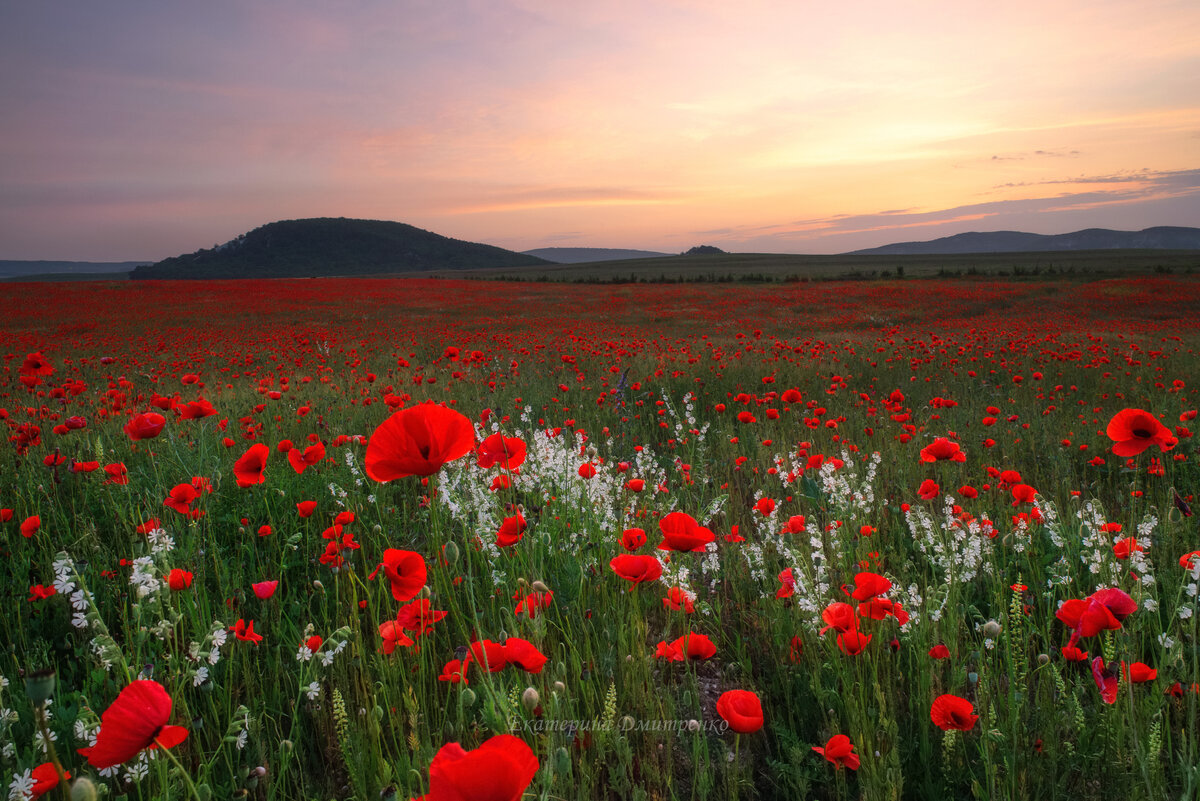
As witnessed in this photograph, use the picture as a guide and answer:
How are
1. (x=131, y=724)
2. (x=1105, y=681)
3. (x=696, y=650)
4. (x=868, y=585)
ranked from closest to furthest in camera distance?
(x=131, y=724)
(x=1105, y=681)
(x=696, y=650)
(x=868, y=585)

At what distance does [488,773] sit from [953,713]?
1238 millimetres

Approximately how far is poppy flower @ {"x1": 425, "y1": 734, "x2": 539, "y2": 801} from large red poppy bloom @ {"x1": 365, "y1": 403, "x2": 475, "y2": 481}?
0.55 m

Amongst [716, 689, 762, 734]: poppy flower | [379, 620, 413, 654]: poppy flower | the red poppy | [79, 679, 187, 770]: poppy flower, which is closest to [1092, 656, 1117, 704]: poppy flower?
the red poppy

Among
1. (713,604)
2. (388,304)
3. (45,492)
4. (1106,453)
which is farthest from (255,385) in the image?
(388,304)

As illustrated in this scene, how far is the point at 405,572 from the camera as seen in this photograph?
141 centimetres

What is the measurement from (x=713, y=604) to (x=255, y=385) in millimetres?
6540

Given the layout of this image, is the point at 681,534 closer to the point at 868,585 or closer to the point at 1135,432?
the point at 868,585

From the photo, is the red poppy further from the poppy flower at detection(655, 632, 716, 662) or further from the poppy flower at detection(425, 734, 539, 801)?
the poppy flower at detection(425, 734, 539, 801)

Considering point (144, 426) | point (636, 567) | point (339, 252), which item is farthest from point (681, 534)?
point (339, 252)

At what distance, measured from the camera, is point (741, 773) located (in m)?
1.74

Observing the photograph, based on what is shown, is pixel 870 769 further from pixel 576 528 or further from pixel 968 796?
pixel 576 528

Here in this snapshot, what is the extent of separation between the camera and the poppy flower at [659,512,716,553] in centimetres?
138

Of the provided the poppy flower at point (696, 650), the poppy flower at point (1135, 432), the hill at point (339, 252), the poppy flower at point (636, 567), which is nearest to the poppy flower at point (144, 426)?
the poppy flower at point (636, 567)

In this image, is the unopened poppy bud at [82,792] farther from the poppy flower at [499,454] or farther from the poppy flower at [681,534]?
the poppy flower at [681,534]
